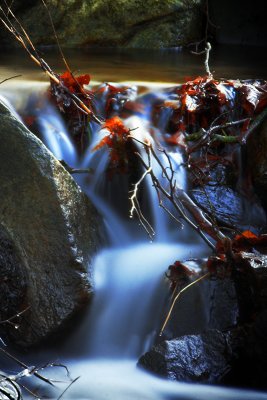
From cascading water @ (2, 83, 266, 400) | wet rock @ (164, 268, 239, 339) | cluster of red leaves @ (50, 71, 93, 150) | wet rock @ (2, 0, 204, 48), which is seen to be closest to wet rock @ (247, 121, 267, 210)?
cascading water @ (2, 83, 266, 400)

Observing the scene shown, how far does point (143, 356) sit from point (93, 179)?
1.51 meters

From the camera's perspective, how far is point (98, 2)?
7691 millimetres

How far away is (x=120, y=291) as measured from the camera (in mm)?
3355

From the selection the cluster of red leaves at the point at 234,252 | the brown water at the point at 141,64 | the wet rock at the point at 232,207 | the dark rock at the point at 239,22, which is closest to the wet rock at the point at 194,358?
the cluster of red leaves at the point at 234,252

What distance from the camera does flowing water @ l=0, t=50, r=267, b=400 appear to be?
2.79m

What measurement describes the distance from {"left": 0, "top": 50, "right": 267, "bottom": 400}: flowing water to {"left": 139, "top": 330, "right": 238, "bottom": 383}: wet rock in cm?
5

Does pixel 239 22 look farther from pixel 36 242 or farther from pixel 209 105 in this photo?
pixel 36 242

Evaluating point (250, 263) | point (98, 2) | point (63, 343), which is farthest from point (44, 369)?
point (98, 2)

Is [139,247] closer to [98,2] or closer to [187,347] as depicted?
[187,347]

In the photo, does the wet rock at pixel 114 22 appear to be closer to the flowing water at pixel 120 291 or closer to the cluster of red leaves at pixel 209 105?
the flowing water at pixel 120 291

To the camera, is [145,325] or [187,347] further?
[145,325]

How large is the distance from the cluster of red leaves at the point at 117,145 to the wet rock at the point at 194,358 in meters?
1.55

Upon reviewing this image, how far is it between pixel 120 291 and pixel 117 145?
1.16 meters

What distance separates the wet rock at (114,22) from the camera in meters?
7.67
